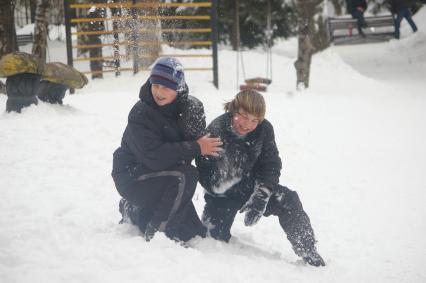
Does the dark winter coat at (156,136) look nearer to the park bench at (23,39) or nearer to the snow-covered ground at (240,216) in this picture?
the snow-covered ground at (240,216)

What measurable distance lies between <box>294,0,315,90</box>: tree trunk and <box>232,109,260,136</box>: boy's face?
8.27 metres

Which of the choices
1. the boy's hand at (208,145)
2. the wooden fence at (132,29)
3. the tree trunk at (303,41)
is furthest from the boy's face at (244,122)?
the tree trunk at (303,41)

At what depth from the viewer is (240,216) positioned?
4629 millimetres

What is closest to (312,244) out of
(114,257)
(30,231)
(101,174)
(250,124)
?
(250,124)

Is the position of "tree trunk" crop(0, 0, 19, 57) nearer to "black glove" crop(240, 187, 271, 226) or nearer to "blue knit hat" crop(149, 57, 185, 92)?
"blue knit hat" crop(149, 57, 185, 92)

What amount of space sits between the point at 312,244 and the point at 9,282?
2007mm

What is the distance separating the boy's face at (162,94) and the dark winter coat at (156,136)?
4 centimetres

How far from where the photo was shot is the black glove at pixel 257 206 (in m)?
3.40

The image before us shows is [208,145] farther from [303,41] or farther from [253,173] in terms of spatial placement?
[303,41]

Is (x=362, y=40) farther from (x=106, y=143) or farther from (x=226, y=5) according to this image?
(x=106, y=143)

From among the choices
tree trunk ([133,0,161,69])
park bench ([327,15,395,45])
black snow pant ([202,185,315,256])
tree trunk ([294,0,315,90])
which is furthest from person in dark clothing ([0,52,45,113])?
park bench ([327,15,395,45])

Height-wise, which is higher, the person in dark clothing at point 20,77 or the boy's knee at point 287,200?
the person in dark clothing at point 20,77

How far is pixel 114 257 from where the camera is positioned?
2.87 m

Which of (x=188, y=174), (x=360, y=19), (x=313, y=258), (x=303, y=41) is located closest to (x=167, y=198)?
(x=188, y=174)
